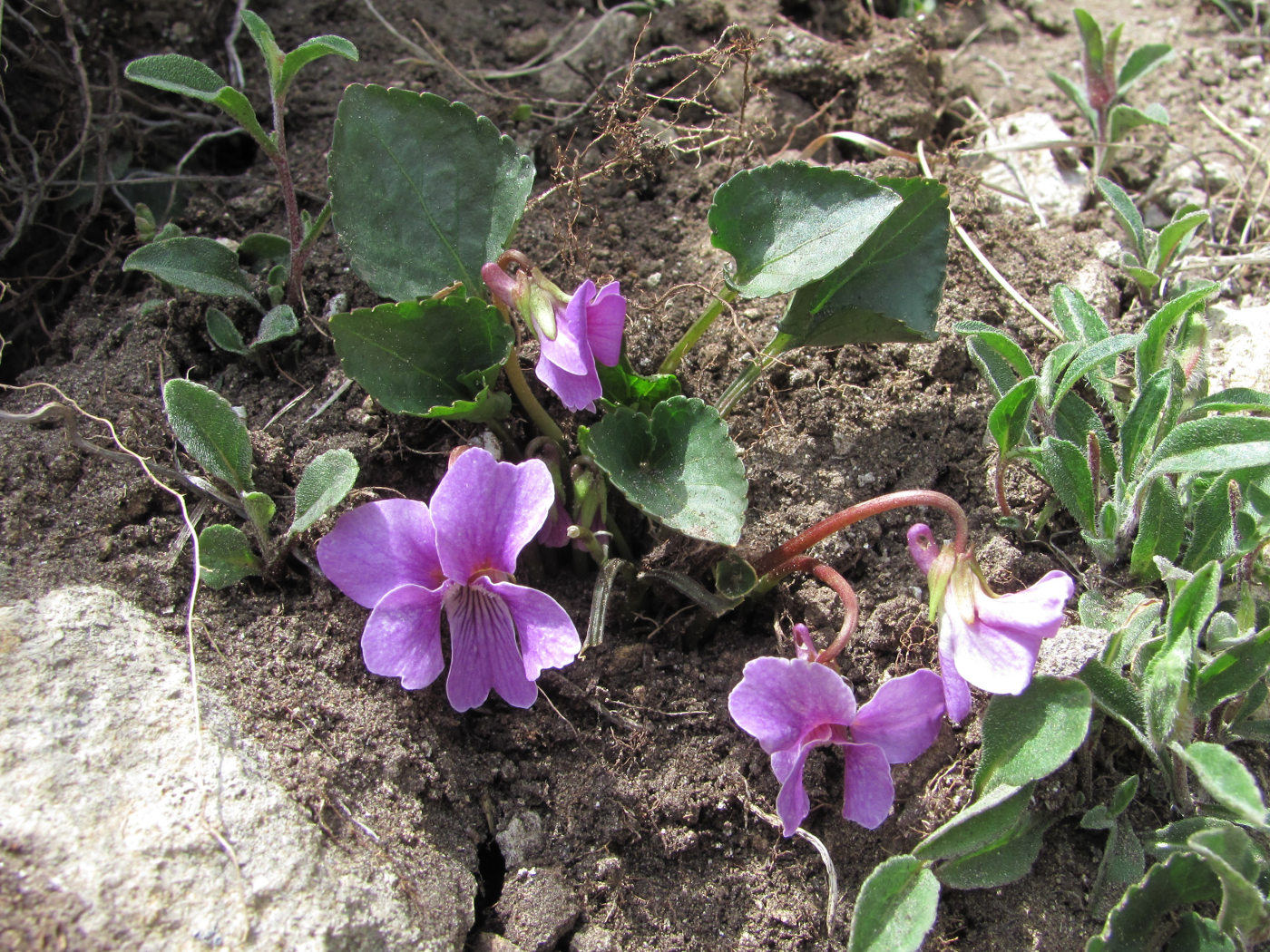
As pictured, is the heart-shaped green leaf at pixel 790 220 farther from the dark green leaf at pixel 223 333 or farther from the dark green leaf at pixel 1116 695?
the dark green leaf at pixel 223 333

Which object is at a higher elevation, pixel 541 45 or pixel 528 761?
pixel 541 45

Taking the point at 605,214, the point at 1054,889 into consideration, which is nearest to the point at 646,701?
the point at 1054,889

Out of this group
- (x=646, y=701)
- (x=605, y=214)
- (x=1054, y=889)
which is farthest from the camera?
(x=605, y=214)

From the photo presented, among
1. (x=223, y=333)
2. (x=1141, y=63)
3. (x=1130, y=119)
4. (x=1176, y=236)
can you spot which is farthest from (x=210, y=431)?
(x=1141, y=63)

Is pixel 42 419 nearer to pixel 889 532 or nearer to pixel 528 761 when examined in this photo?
pixel 528 761

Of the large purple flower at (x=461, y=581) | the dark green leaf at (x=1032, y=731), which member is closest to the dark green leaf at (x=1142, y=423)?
the dark green leaf at (x=1032, y=731)
